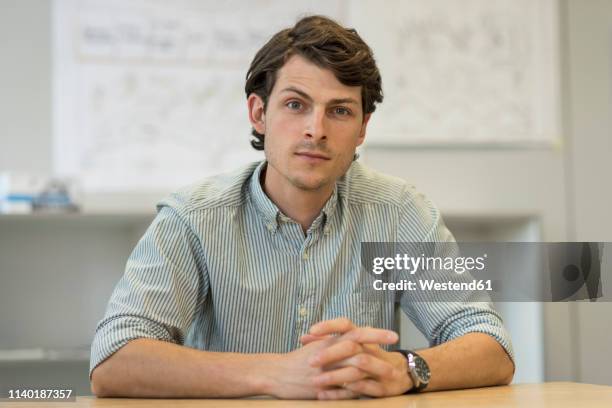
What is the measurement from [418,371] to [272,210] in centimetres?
44

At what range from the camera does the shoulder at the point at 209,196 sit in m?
1.49

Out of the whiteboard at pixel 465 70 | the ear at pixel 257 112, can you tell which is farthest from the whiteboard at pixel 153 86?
the ear at pixel 257 112

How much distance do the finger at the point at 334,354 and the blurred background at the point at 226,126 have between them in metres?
1.40

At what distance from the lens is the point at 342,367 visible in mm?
1130

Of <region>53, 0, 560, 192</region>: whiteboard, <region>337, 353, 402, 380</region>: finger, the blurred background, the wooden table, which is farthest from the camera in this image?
<region>53, 0, 560, 192</region>: whiteboard

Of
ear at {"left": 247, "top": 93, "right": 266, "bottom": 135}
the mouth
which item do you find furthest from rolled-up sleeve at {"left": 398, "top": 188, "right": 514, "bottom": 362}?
ear at {"left": 247, "top": 93, "right": 266, "bottom": 135}

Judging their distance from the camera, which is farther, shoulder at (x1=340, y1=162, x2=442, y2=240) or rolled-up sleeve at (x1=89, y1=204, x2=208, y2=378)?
shoulder at (x1=340, y1=162, x2=442, y2=240)

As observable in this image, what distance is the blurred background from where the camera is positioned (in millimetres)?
2646

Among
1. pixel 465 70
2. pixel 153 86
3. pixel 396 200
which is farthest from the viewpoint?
pixel 465 70

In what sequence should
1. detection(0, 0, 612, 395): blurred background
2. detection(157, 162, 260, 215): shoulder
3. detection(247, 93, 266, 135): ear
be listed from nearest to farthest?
1. detection(157, 162, 260, 215): shoulder
2. detection(247, 93, 266, 135): ear
3. detection(0, 0, 612, 395): blurred background

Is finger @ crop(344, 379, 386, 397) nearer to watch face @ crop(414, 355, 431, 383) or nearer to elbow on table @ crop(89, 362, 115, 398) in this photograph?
watch face @ crop(414, 355, 431, 383)

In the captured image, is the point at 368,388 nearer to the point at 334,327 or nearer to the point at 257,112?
the point at 334,327

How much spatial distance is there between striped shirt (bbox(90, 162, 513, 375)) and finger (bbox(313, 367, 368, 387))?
266 mm

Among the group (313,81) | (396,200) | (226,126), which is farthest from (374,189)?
(226,126)
